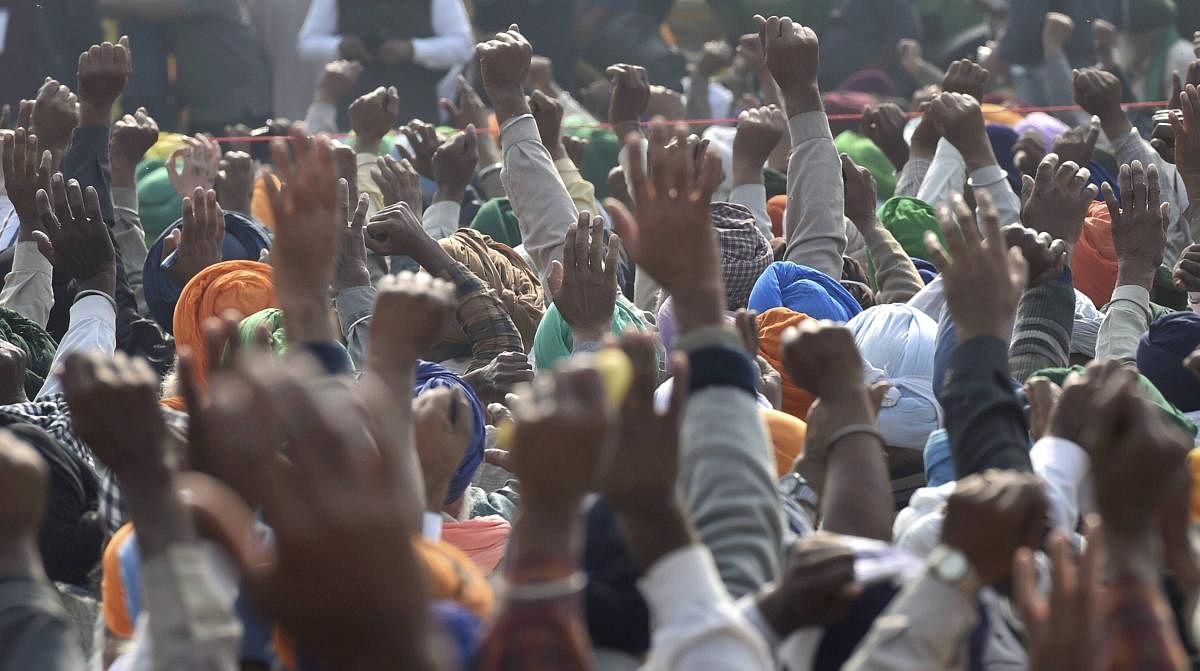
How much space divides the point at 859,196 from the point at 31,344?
2.60 meters

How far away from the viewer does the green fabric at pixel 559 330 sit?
4.78 metres

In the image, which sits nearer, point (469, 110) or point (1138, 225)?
point (1138, 225)

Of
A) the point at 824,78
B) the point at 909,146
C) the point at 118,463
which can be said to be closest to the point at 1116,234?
the point at 909,146

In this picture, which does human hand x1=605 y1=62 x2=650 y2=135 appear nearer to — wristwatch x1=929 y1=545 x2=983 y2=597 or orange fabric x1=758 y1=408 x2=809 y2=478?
orange fabric x1=758 y1=408 x2=809 y2=478

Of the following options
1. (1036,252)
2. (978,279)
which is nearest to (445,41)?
(1036,252)

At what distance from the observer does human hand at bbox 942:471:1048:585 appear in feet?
7.81

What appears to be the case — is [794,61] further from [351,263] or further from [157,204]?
[157,204]

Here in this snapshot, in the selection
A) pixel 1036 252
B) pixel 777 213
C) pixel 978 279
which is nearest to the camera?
pixel 978 279

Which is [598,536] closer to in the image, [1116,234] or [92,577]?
[92,577]

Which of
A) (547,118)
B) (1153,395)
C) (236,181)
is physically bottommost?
(236,181)

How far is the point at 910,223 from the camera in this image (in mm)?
6332

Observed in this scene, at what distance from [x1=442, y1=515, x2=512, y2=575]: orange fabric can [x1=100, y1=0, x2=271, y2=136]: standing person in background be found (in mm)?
7066

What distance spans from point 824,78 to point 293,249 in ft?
28.6

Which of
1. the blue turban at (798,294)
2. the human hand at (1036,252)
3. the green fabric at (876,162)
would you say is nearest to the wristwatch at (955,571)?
the human hand at (1036,252)
